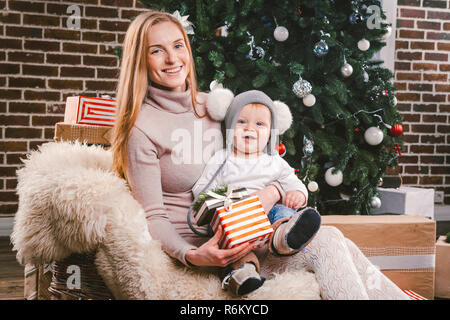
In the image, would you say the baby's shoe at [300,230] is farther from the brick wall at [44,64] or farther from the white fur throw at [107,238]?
the brick wall at [44,64]

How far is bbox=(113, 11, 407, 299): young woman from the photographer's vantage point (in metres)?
1.07

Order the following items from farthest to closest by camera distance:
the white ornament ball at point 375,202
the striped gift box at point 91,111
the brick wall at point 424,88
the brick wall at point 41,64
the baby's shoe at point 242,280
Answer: the brick wall at point 424,88, the brick wall at point 41,64, the white ornament ball at point 375,202, the striped gift box at point 91,111, the baby's shoe at point 242,280

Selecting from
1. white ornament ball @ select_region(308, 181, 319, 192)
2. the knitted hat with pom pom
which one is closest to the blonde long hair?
the knitted hat with pom pom

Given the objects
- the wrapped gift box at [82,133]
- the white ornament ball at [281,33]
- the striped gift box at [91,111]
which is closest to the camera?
the wrapped gift box at [82,133]

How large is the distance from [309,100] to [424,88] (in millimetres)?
2117

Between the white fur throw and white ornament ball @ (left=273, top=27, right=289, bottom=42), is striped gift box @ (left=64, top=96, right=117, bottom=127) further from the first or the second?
white ornament ball @ (left=273, top=27, right=289, bottom=42)

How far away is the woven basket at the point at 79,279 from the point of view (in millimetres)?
1123

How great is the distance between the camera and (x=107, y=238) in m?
1.04

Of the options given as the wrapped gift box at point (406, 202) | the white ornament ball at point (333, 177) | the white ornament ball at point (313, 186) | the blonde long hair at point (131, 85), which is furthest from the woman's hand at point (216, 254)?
the wrapped gift box at point (406, 202)

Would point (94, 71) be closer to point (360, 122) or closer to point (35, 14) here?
point (35, 14)

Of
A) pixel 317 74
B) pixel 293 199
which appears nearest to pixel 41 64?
pixel 317 74

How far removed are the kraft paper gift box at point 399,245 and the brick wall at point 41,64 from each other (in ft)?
7.22

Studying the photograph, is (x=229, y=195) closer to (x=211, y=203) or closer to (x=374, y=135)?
(x=211, y=203)
